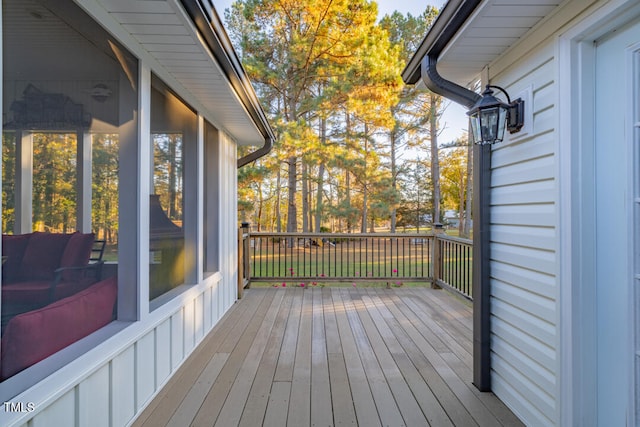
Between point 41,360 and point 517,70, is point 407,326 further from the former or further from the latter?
point 41,360

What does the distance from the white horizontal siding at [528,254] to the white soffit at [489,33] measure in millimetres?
154

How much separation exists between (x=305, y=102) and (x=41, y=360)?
928 cm

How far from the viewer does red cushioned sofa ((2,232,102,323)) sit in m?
1.47

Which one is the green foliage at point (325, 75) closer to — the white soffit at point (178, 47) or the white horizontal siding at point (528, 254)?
the white soffit at point (178, 47)

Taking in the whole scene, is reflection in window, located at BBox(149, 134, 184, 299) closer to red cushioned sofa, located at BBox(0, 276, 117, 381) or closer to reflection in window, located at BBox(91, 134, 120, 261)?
reflection in window, located at BBox(91, 134, 120, 261)

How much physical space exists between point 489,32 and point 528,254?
1.25 meters

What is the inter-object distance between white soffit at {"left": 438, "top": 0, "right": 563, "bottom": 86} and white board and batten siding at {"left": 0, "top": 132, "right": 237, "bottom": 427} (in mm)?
2528

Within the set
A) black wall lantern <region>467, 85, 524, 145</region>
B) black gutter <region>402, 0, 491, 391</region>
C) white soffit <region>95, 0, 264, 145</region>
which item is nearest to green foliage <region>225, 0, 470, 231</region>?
white soffit <region>95, 0, 264, 145</region>

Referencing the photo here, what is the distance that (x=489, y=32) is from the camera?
1.91m

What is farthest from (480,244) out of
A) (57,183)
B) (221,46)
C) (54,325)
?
(57,183)

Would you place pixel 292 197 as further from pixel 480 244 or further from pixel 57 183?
pixel 480 244

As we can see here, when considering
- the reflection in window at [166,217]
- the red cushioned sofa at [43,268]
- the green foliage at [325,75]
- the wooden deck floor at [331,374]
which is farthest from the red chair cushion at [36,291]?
the green foliage at [325,75]

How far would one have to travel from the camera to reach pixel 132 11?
5.54 feet

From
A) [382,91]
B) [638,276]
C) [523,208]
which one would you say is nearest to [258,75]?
[382,91]
